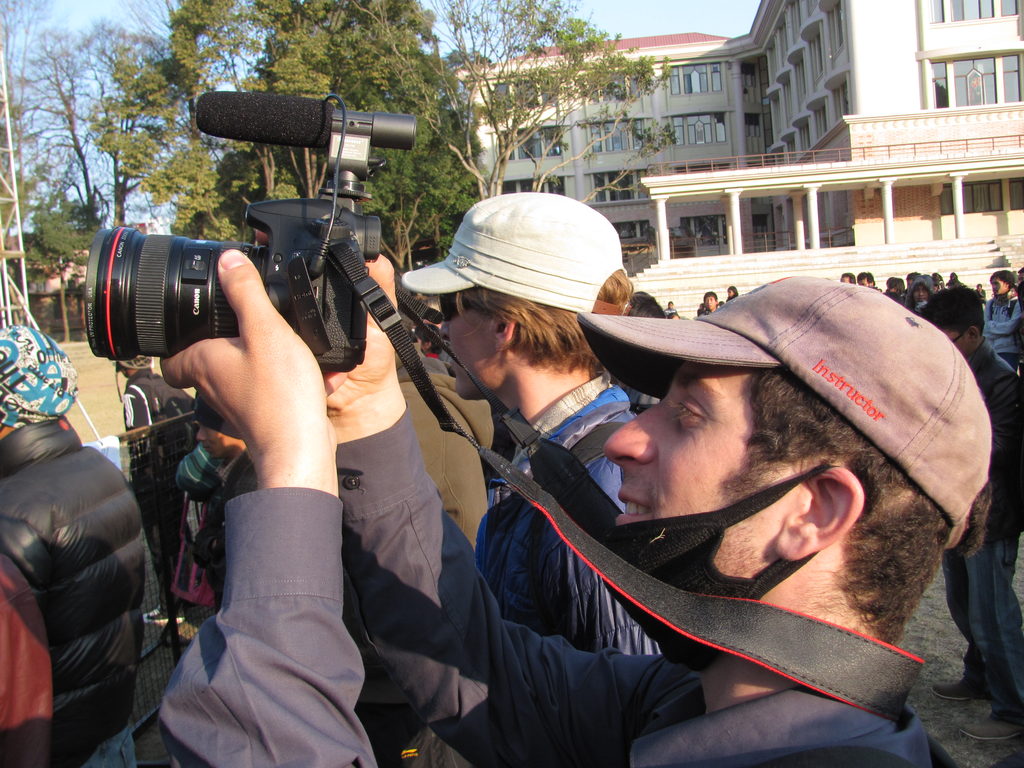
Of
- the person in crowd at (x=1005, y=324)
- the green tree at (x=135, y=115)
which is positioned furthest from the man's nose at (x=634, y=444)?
the green tree at (x=135, y=115)

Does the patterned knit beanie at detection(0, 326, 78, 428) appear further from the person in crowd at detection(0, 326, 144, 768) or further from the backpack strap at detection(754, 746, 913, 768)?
the backpack strap at detection(754, 746, 913, 768)

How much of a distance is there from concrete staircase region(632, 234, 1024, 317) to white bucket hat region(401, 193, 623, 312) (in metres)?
28.5

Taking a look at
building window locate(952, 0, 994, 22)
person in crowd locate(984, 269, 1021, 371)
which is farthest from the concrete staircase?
person in crowd locate(984, 269, 1021, 371)

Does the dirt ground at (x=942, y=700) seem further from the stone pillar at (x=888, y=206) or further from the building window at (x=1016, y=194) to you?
the building window at (x=1016, y=194)

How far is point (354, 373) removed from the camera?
1.43 metres

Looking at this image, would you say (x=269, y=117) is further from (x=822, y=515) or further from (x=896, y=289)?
(x=896, y=289)

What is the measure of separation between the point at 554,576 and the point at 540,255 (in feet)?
2.82

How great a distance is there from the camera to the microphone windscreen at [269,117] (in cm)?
165

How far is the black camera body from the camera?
4.50ft

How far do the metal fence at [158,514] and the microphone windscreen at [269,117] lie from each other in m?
3.10

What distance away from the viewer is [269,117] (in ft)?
5.47

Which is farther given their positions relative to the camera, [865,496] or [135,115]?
[135,115]

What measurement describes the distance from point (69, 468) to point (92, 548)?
30 cm

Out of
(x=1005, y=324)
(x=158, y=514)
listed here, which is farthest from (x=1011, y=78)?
(x=158, y=514)
